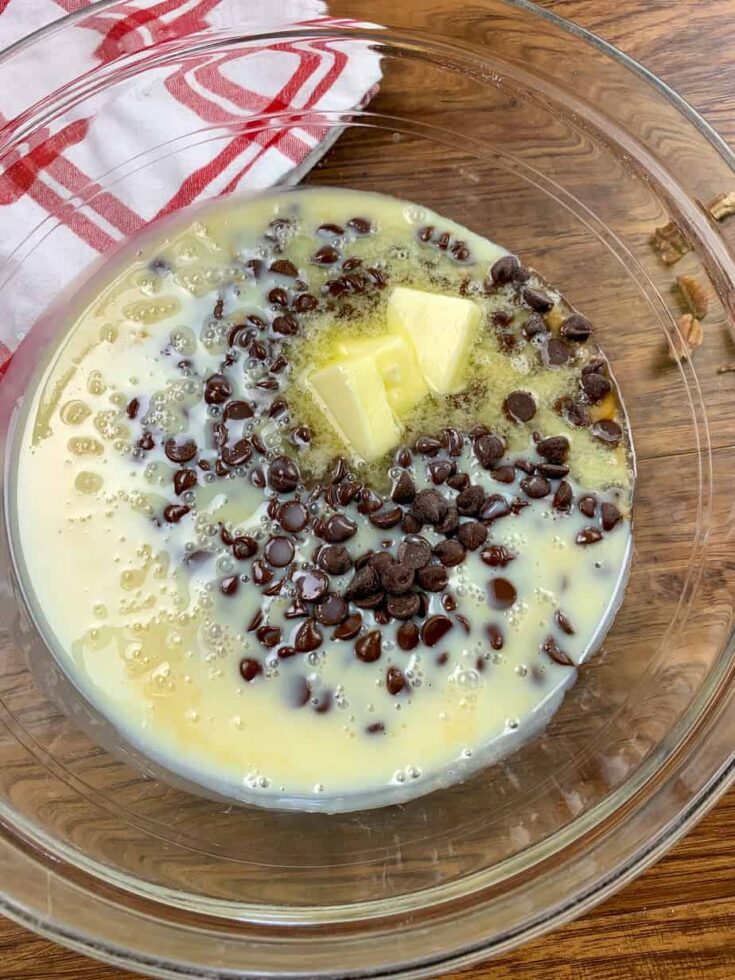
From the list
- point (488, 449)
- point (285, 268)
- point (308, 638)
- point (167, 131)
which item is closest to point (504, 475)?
point (488, 449)

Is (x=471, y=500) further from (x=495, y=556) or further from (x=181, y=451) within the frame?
(x=181, y=451)

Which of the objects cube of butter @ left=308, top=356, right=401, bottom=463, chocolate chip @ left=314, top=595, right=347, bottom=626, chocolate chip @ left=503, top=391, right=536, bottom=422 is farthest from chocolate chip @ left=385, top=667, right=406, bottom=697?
chocolate chip @ left=503, top=391, right=536, bottom=422

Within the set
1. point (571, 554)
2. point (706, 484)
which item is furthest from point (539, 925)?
point (706, 484)

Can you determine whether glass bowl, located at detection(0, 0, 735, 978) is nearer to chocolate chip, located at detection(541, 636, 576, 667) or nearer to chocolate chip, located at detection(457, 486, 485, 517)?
chocolate chip, located at detection(541, 636, 576, 667)

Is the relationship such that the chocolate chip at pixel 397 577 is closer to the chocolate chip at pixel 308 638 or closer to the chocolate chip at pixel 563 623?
the chocolate chip at pixel 308 638

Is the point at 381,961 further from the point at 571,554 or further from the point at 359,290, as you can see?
the point at 359,290

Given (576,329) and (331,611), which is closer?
(331,611)
